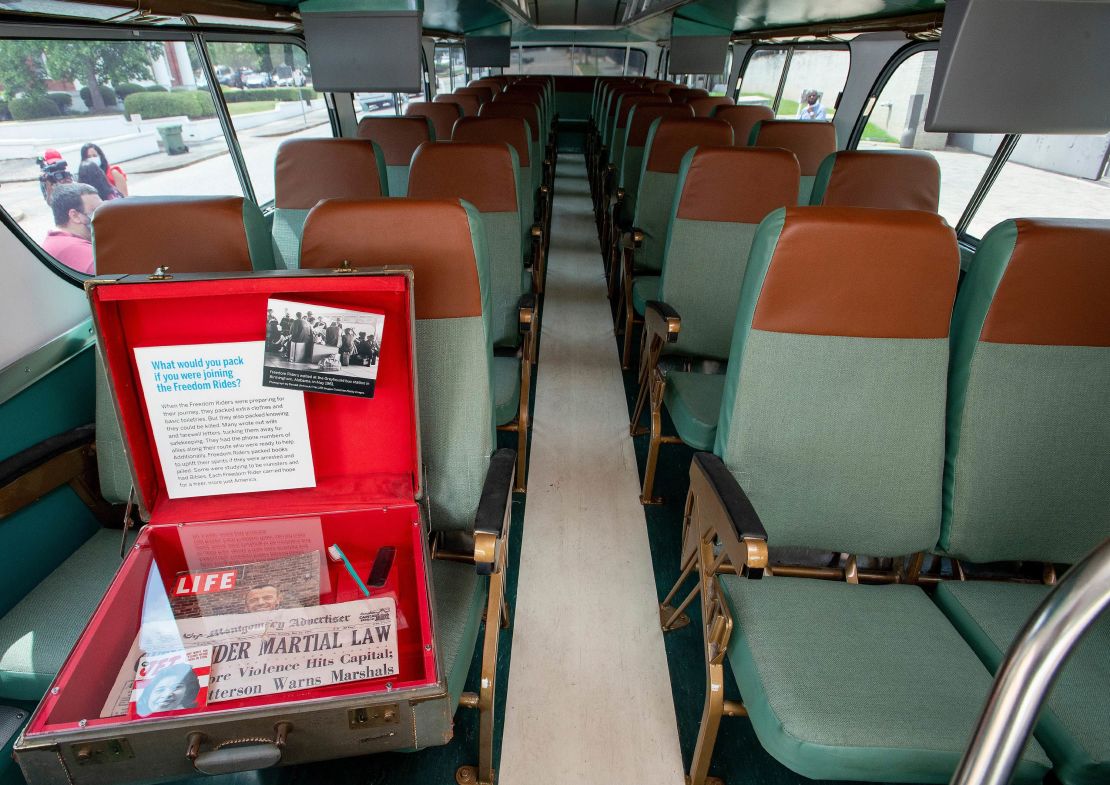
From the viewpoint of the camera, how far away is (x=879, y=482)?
1613 millimetres

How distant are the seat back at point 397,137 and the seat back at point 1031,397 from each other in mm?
3197

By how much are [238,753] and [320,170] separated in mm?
2358

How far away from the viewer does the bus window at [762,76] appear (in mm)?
7770

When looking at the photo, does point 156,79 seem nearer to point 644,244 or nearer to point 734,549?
point 644,244

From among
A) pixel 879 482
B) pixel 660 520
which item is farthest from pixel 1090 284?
pixel 660 520

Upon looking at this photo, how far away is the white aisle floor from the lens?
1.66 meters

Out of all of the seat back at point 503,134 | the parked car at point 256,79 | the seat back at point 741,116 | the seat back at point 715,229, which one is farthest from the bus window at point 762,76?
the seat back at point 715,229

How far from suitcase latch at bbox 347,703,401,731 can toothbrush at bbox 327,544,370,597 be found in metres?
0.33

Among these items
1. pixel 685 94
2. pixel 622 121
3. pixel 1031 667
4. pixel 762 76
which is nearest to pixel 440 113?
pixel 622 121

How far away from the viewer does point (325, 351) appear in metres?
1.32

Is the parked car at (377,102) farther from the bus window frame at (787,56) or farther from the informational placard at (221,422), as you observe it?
the informational placard at (221,422)

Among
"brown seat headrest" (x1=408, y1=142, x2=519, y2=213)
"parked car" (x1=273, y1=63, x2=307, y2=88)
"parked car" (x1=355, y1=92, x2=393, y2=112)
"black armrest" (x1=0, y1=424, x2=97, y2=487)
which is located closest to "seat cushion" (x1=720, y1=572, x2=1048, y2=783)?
"black armrest" (x1=0, y1=424, x2=97, y2=487)

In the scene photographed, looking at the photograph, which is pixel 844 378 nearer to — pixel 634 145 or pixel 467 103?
pixel 634 145

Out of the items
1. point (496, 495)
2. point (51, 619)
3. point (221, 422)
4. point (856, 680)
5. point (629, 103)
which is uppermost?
point (629, 103)
